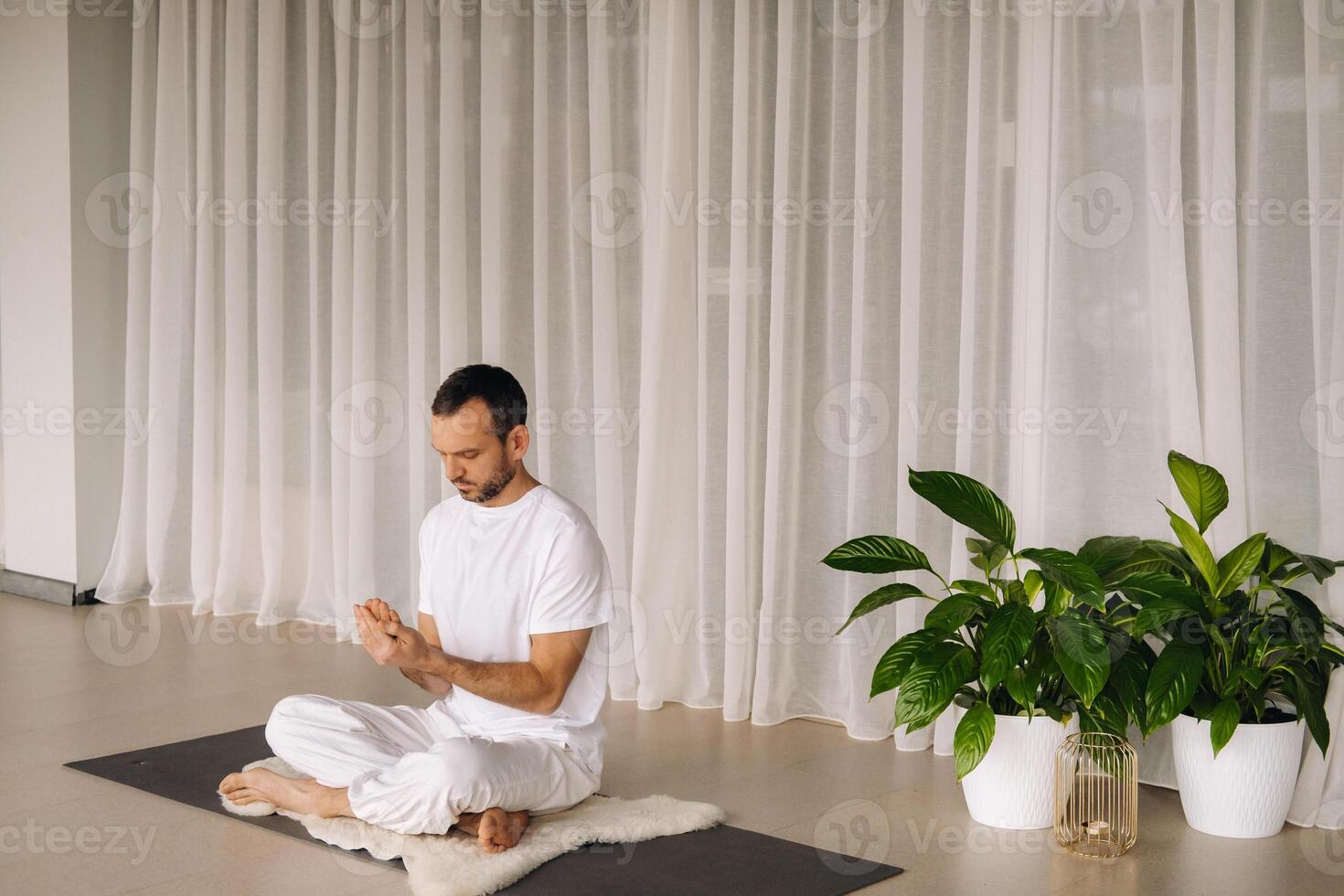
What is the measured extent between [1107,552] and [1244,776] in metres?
0.58

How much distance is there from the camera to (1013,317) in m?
3.75

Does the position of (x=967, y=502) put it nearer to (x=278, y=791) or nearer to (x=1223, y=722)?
(x=1223, y=722)

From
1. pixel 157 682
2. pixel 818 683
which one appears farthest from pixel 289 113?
pixel 818 683

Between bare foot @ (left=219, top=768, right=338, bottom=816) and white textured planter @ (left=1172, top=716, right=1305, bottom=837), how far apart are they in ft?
6.43

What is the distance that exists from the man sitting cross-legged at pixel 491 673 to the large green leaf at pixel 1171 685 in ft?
3.94

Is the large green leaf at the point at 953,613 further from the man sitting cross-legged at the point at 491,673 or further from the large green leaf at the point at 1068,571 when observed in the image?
the man sitting cross-legged at the point at 491,673

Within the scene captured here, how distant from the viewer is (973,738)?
299 centimetres

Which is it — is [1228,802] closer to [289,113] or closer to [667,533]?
[667,533]

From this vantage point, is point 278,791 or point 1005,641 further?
point 278,791

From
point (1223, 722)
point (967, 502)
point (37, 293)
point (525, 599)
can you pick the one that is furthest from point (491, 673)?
point (37, 293)

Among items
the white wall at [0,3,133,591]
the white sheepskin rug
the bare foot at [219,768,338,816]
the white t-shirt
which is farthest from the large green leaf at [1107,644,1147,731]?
the white wall at [0,3,133,591]

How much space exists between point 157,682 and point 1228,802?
10.7ft

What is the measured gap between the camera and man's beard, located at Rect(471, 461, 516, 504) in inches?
119

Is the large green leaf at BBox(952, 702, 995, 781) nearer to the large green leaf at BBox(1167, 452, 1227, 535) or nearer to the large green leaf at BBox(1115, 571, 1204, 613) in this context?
the large green leaf at BBox(1115, 571, 1204, 613)
